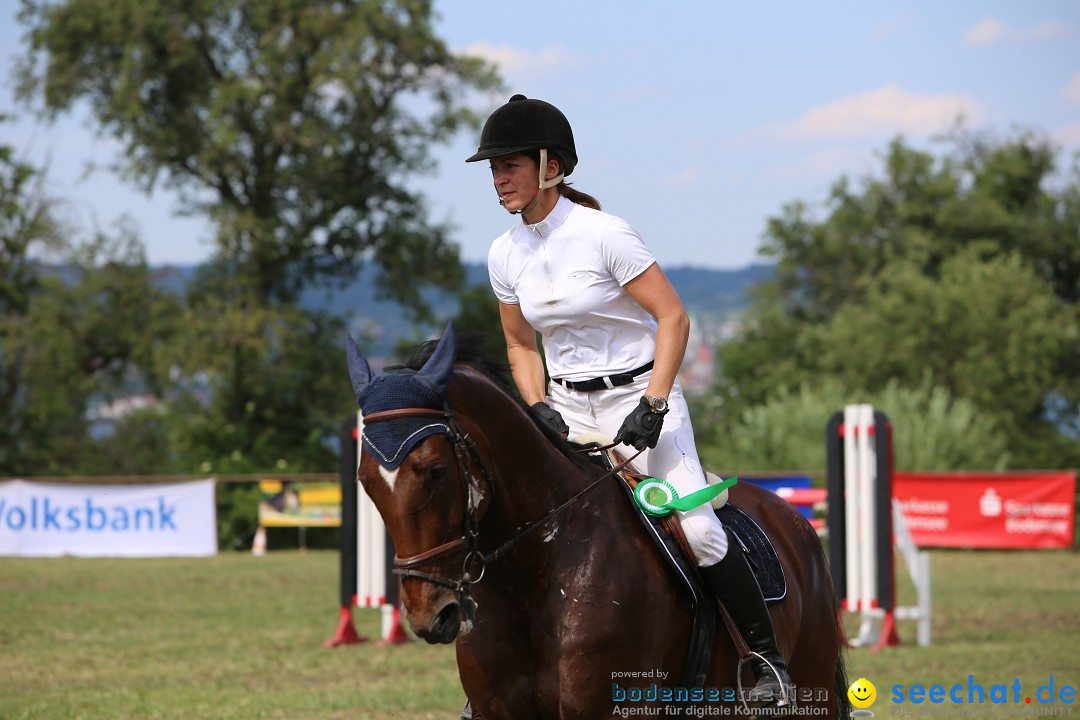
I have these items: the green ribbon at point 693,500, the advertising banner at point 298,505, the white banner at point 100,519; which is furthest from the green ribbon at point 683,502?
the advertising banner at point 298,505

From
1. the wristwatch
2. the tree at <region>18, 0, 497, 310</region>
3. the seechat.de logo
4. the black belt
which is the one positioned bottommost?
the seechat.de logo

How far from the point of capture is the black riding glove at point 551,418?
14.2ft

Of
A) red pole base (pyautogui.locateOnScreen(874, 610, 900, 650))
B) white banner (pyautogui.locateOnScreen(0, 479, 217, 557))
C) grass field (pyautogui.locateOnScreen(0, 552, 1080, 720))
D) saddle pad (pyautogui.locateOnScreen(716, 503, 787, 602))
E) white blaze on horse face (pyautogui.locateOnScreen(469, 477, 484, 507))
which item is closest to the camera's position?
white blaze on horse face (pyautogui.locateOnScreen(469, 477, 484, 507))

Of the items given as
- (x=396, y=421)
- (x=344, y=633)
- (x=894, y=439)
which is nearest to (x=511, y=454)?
(x=396, y=421)

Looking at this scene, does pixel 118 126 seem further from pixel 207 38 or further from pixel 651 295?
pixel 651 295

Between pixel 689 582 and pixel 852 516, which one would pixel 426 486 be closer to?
pixel 689 582

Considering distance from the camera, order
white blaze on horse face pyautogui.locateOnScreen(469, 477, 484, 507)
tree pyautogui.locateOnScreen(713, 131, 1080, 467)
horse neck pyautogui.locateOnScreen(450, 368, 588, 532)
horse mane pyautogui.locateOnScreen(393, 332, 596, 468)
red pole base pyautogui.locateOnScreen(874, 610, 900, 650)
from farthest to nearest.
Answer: tree pyautogui.locateOnScreen(713, 131, 1080, 467) < red pole base pyautogui.locateOnScreen(874, 610, 900, 650) < horse mane pyautogui.locateOnScreen(393, 332, 596, 468) < horse neck pyautogui.locateOnScreen(450, 368, 588, 532) < white blaze on horse face pyautogui.locateOnScreen(469, 477, 484, 507)

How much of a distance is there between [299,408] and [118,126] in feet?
32.0

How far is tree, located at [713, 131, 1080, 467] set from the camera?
42938 millimetres

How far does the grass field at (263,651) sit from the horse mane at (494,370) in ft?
14.8

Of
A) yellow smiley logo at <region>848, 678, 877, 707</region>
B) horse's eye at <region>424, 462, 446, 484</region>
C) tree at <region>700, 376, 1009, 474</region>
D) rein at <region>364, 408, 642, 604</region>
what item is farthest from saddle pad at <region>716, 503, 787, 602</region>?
tree at <region>700, 376, 1009, 474</region>

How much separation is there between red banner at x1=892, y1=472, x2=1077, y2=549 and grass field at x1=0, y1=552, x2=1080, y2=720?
4686mm

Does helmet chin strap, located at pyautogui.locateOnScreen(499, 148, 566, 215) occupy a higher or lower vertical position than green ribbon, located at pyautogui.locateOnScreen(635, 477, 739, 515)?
higher

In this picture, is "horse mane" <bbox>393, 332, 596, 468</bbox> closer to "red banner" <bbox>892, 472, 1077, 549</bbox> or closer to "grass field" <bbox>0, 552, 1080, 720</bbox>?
"grass field" <bbox>0, 552, 1080, 720</bbox>
